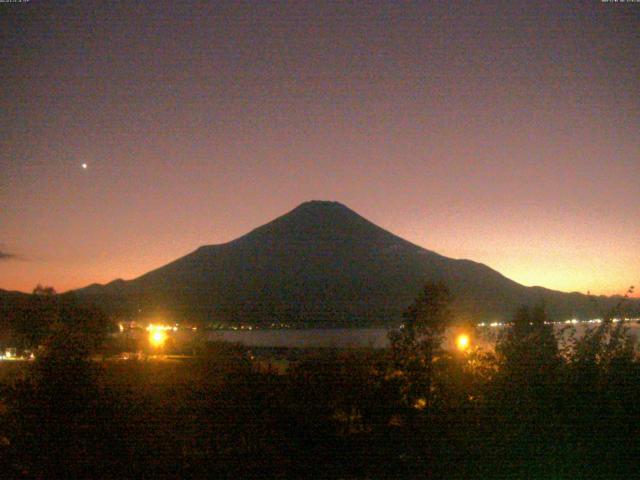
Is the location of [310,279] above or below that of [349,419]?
above

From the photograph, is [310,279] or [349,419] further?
[310,279]

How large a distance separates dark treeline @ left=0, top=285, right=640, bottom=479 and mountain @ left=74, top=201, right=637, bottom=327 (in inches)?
1624

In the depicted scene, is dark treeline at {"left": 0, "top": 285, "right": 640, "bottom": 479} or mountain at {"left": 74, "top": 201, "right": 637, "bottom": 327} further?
mountain at {"left": 74, "top": 201, "right": 637, "bottom": 327}

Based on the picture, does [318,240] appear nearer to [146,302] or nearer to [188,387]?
[146,302]

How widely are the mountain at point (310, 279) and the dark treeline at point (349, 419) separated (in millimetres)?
41238

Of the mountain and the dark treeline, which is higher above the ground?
the mountain

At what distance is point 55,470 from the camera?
4891 millimetres

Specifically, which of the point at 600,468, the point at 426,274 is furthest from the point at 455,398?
the point at 426,274

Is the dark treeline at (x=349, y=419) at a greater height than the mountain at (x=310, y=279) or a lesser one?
lesser

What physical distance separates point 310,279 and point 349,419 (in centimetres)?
7501

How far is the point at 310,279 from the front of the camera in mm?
81125

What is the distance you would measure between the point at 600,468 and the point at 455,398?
55.2 inches

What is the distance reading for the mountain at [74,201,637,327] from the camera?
61.1 metres

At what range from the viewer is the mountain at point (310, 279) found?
61.1m
